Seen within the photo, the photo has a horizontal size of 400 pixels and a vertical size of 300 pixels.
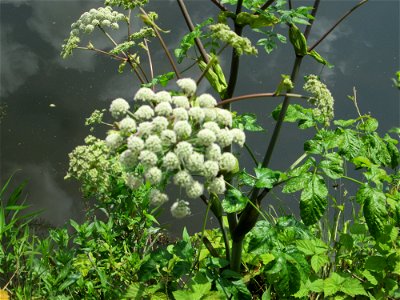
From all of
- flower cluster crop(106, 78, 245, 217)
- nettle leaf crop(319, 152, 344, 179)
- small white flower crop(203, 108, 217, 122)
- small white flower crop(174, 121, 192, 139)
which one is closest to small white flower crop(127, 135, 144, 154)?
flower cluster crop(106, 78, 245, 217)

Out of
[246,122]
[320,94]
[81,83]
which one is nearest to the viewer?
[320,94]

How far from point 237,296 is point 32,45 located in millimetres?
3446

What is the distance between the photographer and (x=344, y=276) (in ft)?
7.22

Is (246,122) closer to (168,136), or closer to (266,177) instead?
(266,177)

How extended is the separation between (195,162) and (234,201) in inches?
13.0

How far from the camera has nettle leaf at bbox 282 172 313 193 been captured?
1696 mm

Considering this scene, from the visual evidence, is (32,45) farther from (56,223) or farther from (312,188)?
(312,188)

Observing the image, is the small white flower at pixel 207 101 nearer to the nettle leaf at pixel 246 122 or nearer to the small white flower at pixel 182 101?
the small white flower at pixel 182 101

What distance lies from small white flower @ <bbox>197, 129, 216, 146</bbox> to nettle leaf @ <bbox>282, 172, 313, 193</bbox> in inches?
15.9

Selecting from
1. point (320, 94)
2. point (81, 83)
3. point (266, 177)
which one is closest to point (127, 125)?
point (266, 177)

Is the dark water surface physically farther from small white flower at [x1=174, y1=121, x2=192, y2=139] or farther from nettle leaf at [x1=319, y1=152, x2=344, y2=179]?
small white flower at [x1=174, y1=121, x2=192, y2=139]

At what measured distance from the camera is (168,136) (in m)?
1.41

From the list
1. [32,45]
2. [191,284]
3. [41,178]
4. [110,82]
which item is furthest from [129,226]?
[32,45]

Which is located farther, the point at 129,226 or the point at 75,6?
the point at 75,6
